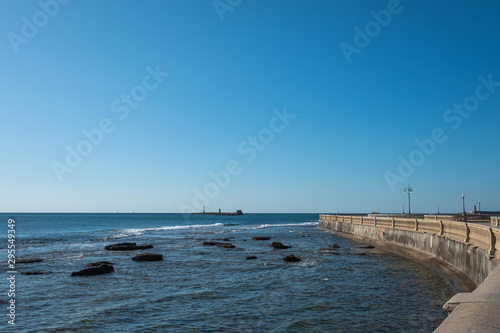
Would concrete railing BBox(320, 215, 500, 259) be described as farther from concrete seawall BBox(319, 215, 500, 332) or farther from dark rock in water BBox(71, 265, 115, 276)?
dark rock in water BBox(71, 265, 115, 276)

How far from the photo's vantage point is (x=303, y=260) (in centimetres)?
2406

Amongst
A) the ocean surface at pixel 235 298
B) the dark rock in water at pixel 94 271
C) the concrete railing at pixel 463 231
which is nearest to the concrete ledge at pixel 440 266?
the ocean surface at pixel 235 298

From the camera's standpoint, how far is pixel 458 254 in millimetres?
15008

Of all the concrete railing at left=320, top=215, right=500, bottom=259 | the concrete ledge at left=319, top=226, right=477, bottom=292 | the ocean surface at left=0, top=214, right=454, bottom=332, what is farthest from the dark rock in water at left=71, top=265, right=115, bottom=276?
the concrete railing at left=320, top=215, right=500, bottom=259

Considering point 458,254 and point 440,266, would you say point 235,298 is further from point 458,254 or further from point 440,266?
point 440,266

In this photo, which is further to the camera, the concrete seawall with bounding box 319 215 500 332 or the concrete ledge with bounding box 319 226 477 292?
the concrete ledge with bounding box 319 226 477 292

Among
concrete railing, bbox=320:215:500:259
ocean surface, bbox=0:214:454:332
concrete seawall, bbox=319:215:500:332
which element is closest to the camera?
concrete seawall, bbox=319:215:500:332

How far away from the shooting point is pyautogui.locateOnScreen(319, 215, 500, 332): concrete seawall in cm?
528

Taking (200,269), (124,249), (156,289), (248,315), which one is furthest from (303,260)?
(124,249)

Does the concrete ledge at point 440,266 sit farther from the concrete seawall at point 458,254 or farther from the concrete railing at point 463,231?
the concrete railing at point 463,231

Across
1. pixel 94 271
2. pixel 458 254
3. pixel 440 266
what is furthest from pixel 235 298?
pixel 440 266

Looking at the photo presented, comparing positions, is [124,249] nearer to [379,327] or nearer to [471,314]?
[379,327]

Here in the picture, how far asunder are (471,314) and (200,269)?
16949 mm

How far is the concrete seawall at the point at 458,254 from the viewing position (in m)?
5.28
